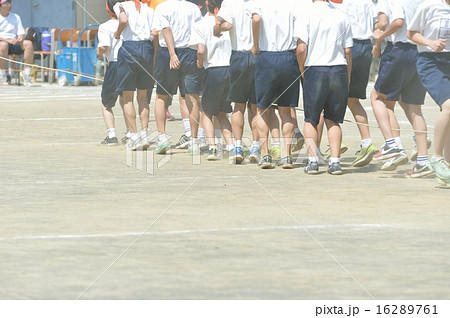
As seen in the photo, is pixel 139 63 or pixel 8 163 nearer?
pixel 8 163

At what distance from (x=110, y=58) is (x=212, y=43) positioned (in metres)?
2.33

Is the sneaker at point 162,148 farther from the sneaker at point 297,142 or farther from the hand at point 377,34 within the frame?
the hand at point 377,34

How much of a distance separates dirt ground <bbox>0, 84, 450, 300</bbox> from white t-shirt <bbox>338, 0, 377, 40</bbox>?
146cm

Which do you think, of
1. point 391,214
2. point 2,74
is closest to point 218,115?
point 391,214

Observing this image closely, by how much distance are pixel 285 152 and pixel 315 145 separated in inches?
23.0

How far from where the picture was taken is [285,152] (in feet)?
39.2

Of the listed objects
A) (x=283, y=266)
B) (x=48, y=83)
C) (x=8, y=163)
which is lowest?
(x=48, y=83)

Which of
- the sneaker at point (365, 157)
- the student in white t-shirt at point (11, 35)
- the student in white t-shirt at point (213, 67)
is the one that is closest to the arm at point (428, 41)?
the sneaker at point (365, 157)

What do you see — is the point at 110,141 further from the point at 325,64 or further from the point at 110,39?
the point at 325,64

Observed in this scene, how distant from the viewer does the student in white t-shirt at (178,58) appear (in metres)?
13.6

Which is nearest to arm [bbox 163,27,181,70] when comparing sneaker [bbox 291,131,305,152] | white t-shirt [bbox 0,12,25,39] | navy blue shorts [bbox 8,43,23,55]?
sneaker [bbox 291,131,305,152]

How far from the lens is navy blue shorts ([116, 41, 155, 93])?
46.1 feet

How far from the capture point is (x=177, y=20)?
13.7 metres

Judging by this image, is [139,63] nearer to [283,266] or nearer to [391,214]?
[391,214]
